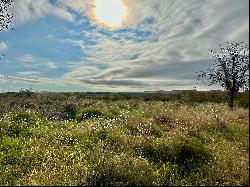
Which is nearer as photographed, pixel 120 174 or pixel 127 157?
pixel 120 174

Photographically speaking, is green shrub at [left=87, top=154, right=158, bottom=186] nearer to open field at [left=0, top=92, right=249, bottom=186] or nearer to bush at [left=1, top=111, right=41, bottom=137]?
open field at [left=0, top=92, right=249, bottom=186]

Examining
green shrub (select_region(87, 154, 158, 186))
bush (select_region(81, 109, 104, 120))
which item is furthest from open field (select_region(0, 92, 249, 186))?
bush (select_region(81, 109, 104, 120))

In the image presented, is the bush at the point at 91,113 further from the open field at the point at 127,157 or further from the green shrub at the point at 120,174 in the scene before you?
the green shrub at the point at 120,174

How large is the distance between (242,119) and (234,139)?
4477mm

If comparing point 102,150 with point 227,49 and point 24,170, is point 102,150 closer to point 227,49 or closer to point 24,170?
point 24,170

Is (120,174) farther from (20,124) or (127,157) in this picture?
(20,124)

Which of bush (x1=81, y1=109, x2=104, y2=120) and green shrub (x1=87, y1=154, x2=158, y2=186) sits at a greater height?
bush (x1=81, y1=109, x2=104, y2=120)

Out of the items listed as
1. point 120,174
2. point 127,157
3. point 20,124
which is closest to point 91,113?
point 20,124

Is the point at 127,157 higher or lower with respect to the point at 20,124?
lower

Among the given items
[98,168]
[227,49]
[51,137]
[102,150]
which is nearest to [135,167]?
[98,168]

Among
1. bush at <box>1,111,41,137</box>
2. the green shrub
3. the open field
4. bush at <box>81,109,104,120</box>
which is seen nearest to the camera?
the green shrub

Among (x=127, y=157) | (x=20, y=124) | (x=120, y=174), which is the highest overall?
(x=20, y=124)

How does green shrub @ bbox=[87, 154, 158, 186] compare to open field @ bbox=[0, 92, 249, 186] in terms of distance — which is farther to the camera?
open field @ bbox=[0, 92, 249, 186]

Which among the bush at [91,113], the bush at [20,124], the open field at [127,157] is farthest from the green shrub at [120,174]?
the bush at [91,113]
